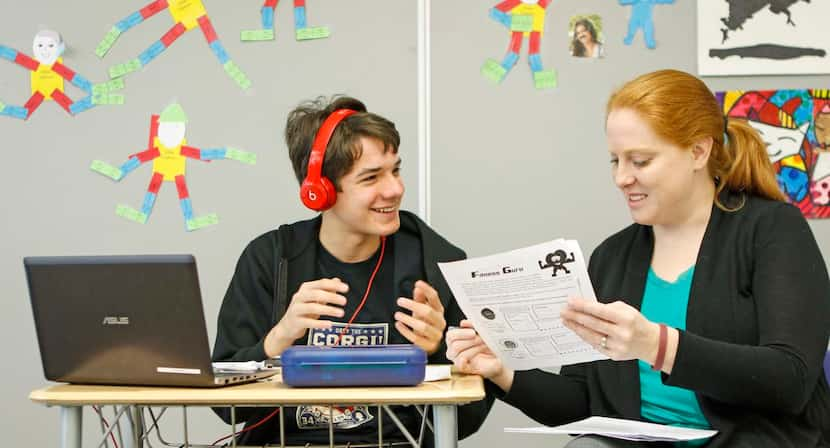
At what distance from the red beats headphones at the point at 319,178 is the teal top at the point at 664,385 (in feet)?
2.35

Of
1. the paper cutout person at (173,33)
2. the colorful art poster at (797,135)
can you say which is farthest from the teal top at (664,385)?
the paper cutout person at (173,33)

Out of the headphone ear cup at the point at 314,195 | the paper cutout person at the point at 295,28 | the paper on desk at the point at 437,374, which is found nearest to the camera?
the paper on desk at the point at 437,374

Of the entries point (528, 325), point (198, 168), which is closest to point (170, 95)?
point (198, 168)

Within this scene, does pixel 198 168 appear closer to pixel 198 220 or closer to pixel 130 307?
pixel 198 220

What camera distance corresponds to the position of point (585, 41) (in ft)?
9.21

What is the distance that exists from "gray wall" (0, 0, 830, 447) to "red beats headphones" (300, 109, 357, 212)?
0.67 m

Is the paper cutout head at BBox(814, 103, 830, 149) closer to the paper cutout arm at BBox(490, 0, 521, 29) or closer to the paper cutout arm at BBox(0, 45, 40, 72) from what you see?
the paper cutout arm at BBox(490, 0, 521, 29)

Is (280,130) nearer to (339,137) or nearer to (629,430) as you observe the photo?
(339,137)

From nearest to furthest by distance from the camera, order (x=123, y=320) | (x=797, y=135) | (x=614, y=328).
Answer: (x=614, y=328) < (x=123, y=320) < (x=797, y=135)

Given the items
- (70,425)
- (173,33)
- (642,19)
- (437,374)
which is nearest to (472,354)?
(437,374)

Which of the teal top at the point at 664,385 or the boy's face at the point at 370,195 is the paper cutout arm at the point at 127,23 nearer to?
the boy's face at the point at 370,195

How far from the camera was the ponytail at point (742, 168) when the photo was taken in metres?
1.79

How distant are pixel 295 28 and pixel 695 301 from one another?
5.30 feet

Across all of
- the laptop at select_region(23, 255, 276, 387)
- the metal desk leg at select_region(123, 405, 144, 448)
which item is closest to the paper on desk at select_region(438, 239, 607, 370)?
the laptop at select_region(23, 255, 276, 387)
